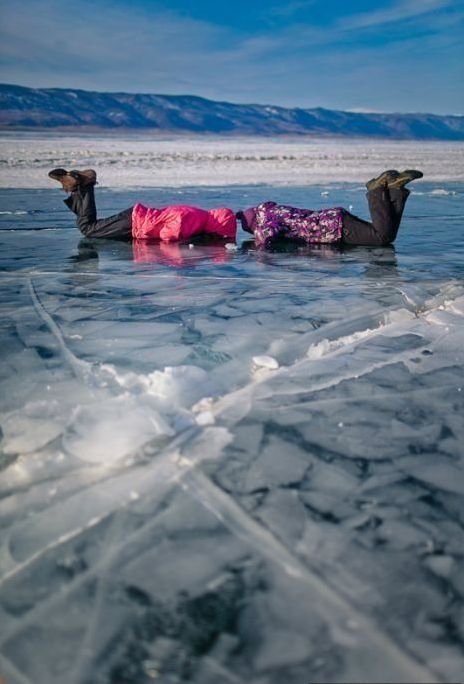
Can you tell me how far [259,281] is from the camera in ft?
11.0

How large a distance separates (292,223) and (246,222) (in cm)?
47

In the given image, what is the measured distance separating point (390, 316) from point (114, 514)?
1918mm

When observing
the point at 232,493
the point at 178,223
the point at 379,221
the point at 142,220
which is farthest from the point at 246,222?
the point at 232,493

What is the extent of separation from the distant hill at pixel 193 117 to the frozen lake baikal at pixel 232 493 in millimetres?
141887

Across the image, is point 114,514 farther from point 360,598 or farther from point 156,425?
point 360,598

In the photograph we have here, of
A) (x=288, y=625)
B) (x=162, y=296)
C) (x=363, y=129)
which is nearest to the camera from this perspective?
(x=288, y=625)

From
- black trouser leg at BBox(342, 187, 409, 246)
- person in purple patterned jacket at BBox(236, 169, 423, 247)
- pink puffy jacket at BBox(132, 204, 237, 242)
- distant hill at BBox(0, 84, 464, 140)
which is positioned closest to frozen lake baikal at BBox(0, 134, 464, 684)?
black trouser leg at BBox(342, 187, 409, 246)

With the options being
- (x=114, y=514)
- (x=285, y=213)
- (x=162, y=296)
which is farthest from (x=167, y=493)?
(x=285, y=213)

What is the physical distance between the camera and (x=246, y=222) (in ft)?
15.3

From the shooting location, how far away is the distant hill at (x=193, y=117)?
140 metres

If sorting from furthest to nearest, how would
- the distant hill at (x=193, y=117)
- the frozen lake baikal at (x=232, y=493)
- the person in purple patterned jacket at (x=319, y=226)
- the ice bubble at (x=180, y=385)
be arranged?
the distant hill at (x=193, y=117)
the person in purple patterned jacket at (x=319, y=226)
the ice bubble at (x=180, y=385)
the frozen lake baikal at (x=232, y=493)

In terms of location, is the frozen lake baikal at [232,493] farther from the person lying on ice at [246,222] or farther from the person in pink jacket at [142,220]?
the person in pink jacket at [142,220]

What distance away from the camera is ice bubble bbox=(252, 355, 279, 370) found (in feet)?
6.25

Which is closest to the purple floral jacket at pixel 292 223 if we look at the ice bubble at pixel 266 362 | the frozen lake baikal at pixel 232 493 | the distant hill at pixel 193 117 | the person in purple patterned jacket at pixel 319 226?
the person in purple patterned jacket at pixel 319 226
